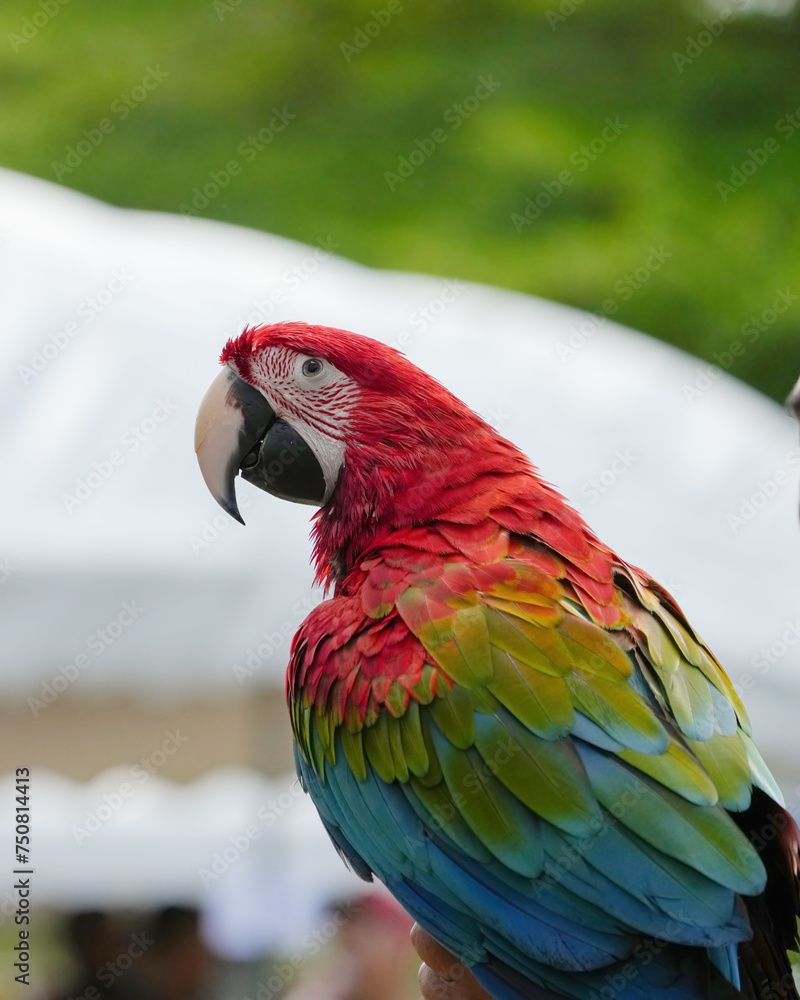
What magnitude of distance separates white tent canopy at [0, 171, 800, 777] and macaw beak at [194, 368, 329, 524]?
0.66 meters

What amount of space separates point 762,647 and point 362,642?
1.04 metres

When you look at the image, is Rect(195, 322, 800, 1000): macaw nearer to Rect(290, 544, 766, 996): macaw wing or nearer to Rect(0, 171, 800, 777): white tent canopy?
Rect(290, 544, 766, 996): macaw wing

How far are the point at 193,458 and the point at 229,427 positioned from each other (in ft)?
2.59

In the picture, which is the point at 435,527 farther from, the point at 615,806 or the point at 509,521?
the point at 615,806

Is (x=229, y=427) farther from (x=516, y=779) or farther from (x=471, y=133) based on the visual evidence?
(x=471, y=133)

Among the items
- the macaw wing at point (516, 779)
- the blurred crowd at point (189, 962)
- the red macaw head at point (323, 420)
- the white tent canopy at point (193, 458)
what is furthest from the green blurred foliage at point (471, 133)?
the macaw wing at point (516, 779)

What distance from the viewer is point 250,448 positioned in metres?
0.87

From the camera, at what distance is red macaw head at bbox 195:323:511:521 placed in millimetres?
842

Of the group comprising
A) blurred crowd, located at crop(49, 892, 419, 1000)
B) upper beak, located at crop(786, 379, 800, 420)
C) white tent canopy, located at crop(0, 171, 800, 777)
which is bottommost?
blurred crowd, located at crop(49, 892, 419, 1000)

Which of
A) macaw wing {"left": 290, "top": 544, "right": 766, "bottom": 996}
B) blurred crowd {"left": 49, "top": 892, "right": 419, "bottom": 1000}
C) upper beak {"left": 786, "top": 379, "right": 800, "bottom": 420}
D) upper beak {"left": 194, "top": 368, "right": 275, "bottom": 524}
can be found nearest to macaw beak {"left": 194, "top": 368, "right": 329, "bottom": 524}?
upper beak {"left": 194, "top": 368, "right": 275, "bottom": 524}

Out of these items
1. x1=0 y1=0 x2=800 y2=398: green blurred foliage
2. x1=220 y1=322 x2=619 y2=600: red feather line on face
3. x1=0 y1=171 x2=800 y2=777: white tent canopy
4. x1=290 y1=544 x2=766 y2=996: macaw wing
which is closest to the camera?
x1=290 y1=544 x2=766 y2=996: macaw wing

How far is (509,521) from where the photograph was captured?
82 centimetres

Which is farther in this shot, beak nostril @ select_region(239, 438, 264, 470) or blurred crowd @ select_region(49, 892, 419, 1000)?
blurred crowd @ select_region(49, 892, 419, 1000)

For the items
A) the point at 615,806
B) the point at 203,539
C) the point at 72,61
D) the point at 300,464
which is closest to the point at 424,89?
the point at 72,61
